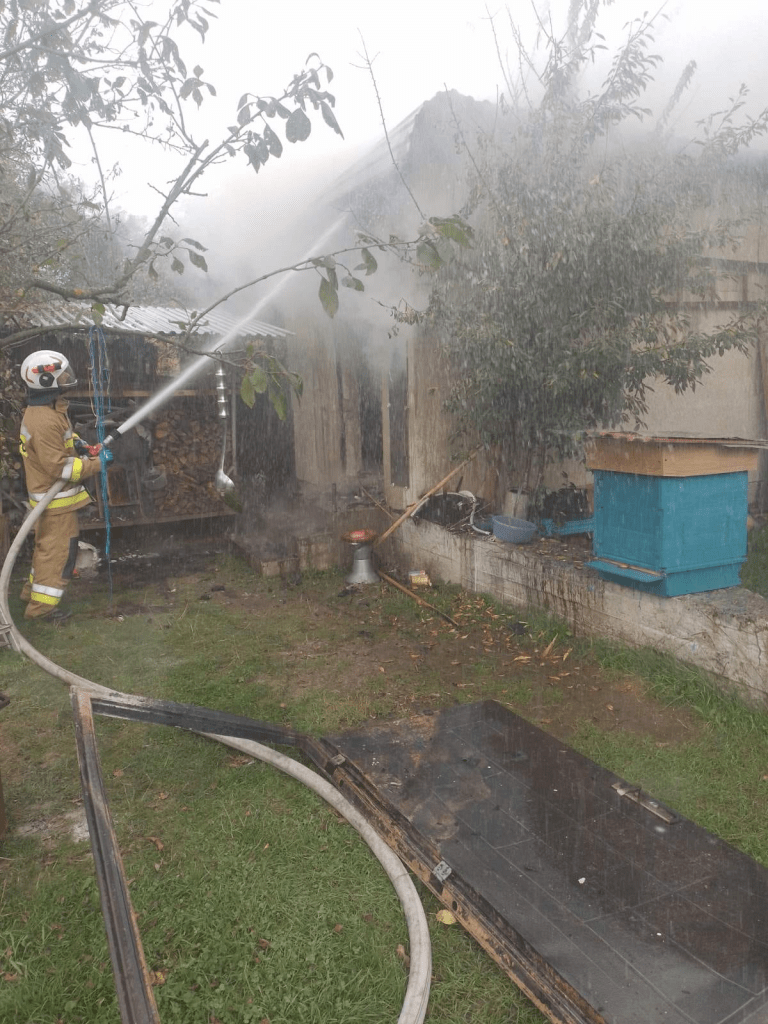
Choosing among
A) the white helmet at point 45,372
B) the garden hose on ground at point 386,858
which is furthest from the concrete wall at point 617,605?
the white helmet at point 45,372

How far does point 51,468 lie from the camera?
688cm

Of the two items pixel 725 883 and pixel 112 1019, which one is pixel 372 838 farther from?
pixel 725 883

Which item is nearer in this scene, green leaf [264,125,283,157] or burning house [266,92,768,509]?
green leaf [264,125,283,157]

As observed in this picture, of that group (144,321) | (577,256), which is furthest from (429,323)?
(144,321)

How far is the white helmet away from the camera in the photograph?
6.85m

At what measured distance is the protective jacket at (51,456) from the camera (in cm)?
687

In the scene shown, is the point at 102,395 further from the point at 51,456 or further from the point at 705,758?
the point at 705,758

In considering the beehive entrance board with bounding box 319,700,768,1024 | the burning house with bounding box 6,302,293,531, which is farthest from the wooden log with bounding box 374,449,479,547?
the beehive entrance board with bounding box 319,700,768,1024

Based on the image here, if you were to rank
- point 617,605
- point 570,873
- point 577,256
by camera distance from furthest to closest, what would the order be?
1. point 577,256
2. point 617,605
3. point 570,873

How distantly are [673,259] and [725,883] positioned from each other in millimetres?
5321

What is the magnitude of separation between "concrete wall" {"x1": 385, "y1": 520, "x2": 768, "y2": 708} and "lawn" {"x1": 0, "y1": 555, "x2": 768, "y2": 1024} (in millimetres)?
141

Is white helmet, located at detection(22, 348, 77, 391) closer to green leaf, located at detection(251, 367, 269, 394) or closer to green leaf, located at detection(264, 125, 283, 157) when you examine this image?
green leaf, located at detection(264, 125, 283, 157)

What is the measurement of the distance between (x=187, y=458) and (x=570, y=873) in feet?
27.0

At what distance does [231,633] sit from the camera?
6.67 metres
